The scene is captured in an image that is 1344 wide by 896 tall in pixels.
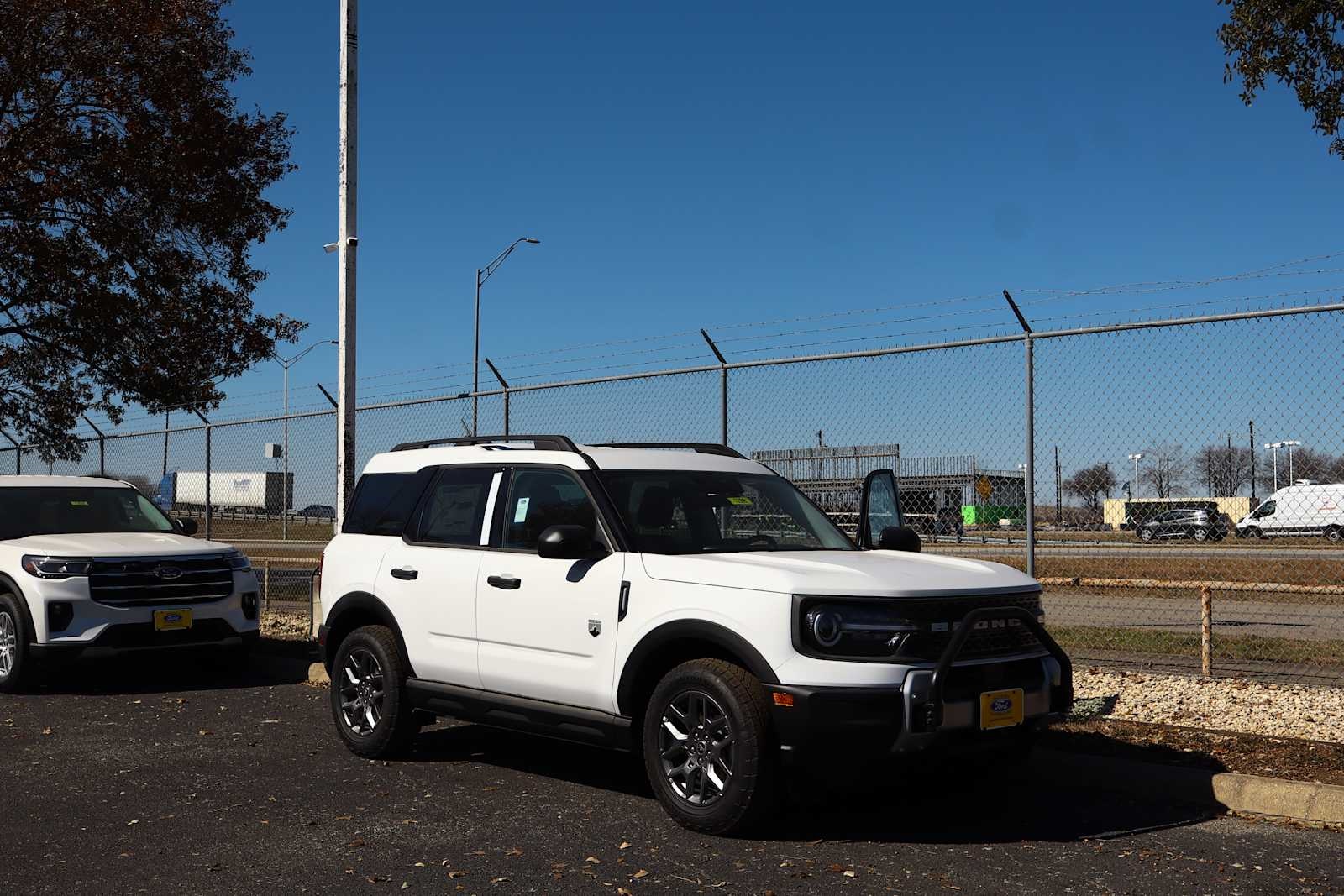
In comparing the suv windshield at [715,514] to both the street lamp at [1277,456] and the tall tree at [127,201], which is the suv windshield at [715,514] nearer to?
the street lamp at [1277,456]

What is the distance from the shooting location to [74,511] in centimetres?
1175

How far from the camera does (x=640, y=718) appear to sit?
6.26 m

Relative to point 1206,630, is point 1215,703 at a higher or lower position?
lower

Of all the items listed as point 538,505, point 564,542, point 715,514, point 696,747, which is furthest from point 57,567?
point 696,747

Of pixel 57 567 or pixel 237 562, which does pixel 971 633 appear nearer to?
pixel 237 562

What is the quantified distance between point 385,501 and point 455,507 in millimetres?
732

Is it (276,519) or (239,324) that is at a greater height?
(239,324)

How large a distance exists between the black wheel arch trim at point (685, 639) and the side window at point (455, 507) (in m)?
1.49

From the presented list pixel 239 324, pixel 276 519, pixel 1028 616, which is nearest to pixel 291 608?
pixel 239 324

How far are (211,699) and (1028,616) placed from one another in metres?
6.61

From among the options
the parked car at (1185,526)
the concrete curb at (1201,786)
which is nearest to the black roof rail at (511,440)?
the concrete curb at (1201,786)

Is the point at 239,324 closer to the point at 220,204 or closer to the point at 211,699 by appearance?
the point at 220,204

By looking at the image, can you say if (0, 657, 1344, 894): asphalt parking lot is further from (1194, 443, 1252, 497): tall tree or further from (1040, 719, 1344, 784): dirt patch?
(1194, 443, 1252, 497): tall tree

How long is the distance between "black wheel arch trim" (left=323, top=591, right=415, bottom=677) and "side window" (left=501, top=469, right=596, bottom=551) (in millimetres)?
999
